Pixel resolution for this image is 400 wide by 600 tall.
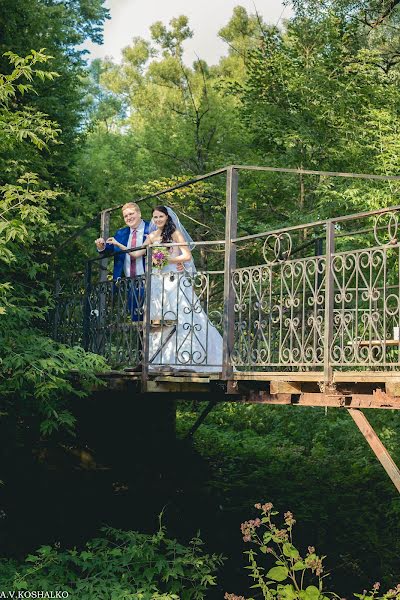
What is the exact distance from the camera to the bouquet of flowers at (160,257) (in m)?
10.2

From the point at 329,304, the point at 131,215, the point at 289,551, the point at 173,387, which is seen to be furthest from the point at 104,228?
the point at 289,551

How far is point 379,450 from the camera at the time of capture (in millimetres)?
7664

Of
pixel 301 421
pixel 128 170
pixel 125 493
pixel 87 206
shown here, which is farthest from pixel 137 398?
pixel 128 170

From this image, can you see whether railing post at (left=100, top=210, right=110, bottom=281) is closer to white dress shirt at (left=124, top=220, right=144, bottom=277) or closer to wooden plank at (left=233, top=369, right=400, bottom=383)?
white dress shirt at (left=124, top=220, right=144, bottom=277)

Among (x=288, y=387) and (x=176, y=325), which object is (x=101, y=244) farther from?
(x=288, y=387)

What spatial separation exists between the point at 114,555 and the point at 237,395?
7.15ft

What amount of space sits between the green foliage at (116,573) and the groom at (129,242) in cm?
258

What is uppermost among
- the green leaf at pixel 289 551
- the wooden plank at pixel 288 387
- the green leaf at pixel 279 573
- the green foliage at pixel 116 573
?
the wooden plank at pixel 288 387

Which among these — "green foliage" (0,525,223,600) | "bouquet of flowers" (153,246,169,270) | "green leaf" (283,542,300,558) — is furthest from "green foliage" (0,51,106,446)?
"green leaf" (283,542,300,558)

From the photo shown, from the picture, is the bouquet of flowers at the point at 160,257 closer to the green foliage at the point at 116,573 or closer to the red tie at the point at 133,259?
the red tie at the point at 133,259

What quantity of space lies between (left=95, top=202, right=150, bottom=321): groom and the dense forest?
644 millimetres

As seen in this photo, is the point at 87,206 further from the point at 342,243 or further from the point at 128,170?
the point at 128,170

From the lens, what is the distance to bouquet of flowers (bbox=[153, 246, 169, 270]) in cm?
1017

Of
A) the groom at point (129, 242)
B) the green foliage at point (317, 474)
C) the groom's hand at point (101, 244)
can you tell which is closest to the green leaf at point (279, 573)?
the green foliage at point (317, 474)
